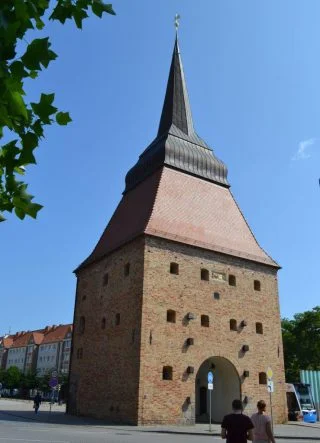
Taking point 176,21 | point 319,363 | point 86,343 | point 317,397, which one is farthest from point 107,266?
point 319,363

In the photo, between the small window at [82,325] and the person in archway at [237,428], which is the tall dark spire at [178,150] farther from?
the person in archway at [237,428]

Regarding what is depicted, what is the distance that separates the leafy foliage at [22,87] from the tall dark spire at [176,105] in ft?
92.5

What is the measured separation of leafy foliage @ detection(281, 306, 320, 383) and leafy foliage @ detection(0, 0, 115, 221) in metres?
48.1

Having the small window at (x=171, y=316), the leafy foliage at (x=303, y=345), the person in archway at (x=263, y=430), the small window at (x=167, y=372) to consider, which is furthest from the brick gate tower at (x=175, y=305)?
the leafy foliage at (x=303, y=345)

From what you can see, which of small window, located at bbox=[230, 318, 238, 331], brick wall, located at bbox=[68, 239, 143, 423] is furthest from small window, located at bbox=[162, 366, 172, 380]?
small window, located at bbox=[230, 318, 238, 331]

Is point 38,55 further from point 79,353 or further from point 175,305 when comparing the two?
point 79,353

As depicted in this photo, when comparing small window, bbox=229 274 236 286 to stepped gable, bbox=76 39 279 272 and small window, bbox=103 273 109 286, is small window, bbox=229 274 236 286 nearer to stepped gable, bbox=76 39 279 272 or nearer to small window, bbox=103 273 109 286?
stepped gable, bbox=76 39 279 272

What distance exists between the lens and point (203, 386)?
25.4m

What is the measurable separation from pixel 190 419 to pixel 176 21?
101ft

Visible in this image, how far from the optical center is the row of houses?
83.7 m

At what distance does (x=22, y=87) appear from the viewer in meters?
2.32

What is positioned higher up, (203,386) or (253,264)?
(253,264)

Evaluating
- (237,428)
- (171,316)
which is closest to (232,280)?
(171,316)

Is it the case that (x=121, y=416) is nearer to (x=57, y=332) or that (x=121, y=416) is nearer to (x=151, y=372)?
(x=151, y=372)
